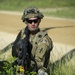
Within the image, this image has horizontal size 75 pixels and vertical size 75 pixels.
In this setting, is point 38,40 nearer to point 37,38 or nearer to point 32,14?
point 37,38

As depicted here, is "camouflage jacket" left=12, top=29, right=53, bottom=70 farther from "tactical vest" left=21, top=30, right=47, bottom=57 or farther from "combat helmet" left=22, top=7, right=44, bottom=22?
"combat helmet" left=22, top=7, right=44, bottom=22

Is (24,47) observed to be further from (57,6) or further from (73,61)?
(57,6)

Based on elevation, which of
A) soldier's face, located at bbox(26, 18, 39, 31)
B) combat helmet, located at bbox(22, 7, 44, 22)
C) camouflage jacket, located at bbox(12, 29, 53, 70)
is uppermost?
combat helmet, located at bbox(22, 7, 44, 22)

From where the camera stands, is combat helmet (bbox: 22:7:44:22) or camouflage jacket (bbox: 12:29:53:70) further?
combat helmet (bbox: 22:7:44:22)

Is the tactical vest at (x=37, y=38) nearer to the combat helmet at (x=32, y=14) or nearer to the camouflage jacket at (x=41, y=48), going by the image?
the camouflage jacket at (x=41, y=48)

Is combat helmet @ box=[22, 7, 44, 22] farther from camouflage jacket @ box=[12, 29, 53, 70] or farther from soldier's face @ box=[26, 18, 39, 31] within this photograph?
camouflage jacket @ box=[12, 29, 53, 70]

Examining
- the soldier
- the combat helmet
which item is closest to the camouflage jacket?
the soldier

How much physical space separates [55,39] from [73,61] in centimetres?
541

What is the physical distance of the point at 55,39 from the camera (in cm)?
1186

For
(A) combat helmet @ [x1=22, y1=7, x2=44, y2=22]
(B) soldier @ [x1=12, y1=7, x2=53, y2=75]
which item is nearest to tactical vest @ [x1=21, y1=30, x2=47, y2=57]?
(B) soldier @ [x1=12, y1=7, x2=53, y2=75]

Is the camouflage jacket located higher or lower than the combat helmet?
lower

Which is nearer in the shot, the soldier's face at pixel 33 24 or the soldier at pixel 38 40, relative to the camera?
the soldier at pixel 38 40

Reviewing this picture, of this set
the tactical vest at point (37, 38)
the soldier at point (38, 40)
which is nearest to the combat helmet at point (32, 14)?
the soldier at point (38, 40)

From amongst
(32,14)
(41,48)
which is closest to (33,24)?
(32,14)
